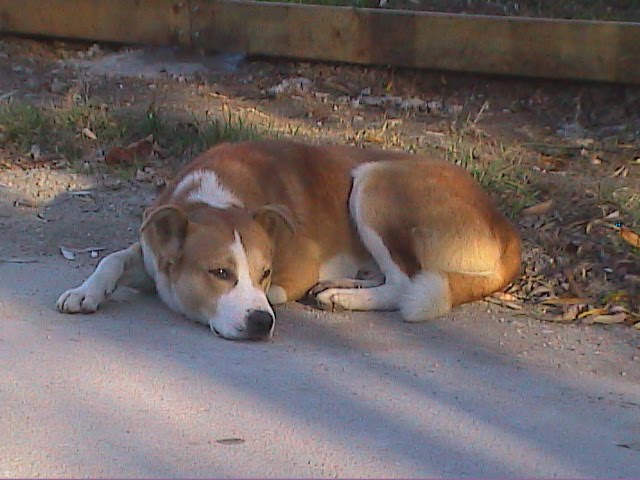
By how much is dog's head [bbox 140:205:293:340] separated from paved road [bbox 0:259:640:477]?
10cm

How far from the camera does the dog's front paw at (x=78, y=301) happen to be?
4.54 metres

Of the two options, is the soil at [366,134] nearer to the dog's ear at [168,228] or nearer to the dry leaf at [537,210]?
the dry leaf at [537,210]

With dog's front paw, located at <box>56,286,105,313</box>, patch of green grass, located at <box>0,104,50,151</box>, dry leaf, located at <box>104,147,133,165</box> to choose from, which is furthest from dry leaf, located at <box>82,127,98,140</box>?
dog's front paw, located at <box>56,286,105,313</box>

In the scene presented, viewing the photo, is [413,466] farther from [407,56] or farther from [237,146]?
[407,56]

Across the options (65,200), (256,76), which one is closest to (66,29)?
(256,76)

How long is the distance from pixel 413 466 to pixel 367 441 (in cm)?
21

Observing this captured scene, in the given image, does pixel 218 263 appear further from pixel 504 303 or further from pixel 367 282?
pixel 504 303

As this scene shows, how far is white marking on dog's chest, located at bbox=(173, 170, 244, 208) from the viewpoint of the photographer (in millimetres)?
4910

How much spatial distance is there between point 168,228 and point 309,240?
855mm

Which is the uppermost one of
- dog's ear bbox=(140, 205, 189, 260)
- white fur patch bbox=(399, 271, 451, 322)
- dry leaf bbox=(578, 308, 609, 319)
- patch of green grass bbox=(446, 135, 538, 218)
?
dog's ear bbox=(140, 205, 189, 260)

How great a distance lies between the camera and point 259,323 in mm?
4312

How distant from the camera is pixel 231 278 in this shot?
4.46m

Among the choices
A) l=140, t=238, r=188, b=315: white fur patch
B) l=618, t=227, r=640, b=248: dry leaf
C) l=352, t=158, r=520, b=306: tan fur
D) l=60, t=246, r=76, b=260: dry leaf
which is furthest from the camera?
l=618, t=227, r=640, b=248: dry leaf

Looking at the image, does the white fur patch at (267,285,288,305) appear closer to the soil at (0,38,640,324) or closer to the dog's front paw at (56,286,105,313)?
the dog's front paw at (56,286,105,313)
